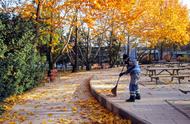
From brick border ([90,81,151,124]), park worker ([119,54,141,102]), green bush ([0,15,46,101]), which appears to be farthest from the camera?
green bush ([0,15,46,101])

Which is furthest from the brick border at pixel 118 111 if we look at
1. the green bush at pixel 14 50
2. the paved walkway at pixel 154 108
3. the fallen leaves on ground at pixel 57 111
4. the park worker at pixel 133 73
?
the green bush at pixel 14 50

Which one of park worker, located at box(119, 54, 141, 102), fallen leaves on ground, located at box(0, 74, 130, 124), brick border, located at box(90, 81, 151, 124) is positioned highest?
park worker, located at box(119, 54, 141, 102)

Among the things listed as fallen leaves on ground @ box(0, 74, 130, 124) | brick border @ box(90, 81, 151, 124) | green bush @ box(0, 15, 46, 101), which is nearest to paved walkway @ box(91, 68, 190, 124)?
brick border @ box(90, 81, 151, 124)

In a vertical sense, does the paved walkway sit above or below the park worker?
below

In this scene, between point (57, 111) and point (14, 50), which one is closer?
point (57, 111)

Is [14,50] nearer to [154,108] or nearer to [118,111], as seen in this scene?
[118,111]

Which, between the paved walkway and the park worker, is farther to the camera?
the park worker

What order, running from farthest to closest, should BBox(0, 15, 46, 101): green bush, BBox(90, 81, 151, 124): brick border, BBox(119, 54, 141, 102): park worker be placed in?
BBox(0, 15, 46, 101): green bush, BBox(119, 54, 141, 102): park worker, BBox(90, 81, 151, 124): brick border

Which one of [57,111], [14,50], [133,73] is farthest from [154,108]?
[14,50]

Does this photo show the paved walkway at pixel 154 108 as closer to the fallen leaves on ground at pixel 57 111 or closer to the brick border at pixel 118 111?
the brick border at pixel 118 111

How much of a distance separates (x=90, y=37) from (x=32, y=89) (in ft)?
75.5

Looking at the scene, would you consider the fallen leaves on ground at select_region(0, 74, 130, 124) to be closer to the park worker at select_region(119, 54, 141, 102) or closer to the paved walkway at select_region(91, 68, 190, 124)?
the paved walkway at select_region(91, 68, 190, 124)

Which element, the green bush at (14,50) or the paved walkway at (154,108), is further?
the green bush at (14,50)

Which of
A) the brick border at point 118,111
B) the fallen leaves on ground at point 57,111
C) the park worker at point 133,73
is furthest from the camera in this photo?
the park worker at point 133,73
